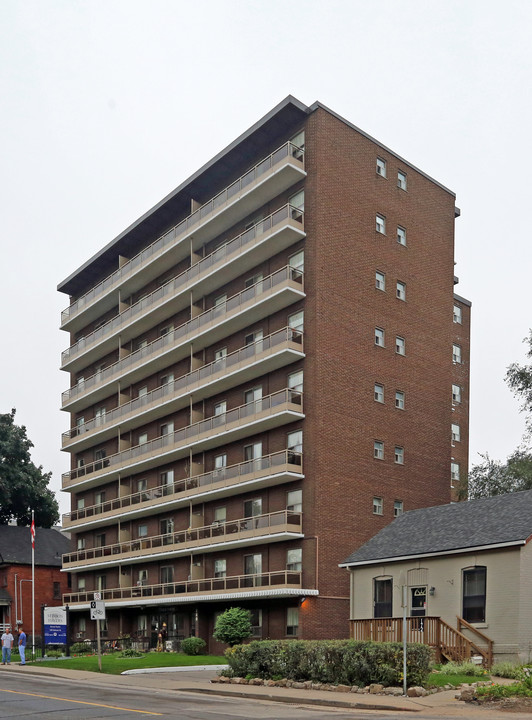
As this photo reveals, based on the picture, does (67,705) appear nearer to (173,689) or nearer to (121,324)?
(173,689)

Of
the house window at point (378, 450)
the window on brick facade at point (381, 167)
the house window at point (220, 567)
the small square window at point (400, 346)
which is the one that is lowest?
the house window at point (220, 567)

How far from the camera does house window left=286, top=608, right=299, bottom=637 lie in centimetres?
4216

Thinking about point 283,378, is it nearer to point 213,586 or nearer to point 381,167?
point 213,586

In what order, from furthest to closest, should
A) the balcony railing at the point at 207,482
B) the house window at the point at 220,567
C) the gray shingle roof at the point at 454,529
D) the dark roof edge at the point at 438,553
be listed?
the house window at the point at 220,567
the balcony railing at the point at 207,482
the gray shingle roof at the point at 454,529
the dark roof edge at the point at 438,553

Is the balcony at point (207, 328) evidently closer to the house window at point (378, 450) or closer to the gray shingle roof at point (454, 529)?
the house window at point (378, 450)

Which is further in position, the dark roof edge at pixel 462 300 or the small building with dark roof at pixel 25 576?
the small building with dark roof at pixel 25 576

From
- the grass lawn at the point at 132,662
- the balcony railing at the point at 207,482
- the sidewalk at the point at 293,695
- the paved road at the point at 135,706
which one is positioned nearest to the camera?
the paved road at the point at 135,706

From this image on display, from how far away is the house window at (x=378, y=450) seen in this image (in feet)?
151

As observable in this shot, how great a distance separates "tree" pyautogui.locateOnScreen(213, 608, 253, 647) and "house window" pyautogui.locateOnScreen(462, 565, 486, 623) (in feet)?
41.6

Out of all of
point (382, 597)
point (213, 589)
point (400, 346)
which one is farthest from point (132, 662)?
point (400, 346)

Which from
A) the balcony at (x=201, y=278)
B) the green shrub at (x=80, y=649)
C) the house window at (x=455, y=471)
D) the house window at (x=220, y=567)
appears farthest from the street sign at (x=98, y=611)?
the house window at (x=455, y=471)

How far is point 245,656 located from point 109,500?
116 feet

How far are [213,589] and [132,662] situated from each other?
9055 mm

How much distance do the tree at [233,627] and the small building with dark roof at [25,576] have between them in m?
37.5
